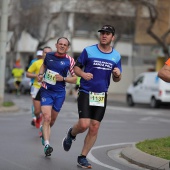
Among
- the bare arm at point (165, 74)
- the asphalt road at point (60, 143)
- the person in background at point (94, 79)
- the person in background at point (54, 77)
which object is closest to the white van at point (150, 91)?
the asphalt road at point (60, 143)

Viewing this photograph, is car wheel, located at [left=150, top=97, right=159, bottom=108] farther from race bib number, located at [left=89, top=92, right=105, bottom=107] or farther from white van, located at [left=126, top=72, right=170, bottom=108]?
race bib number, located at [left=89, top=92, right=105, bottom=107]

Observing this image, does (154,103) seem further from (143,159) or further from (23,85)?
(143,159)

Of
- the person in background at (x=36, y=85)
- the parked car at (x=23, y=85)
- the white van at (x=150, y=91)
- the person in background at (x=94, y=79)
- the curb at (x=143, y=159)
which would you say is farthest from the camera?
the parked car at (x=23, y=85)

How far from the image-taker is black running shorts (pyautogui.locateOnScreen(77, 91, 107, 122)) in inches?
352

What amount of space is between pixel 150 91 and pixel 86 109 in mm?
19331

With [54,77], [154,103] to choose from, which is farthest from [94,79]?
[154,103]

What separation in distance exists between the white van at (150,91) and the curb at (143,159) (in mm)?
15374

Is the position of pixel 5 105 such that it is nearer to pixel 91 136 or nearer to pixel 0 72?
pixel 0 72

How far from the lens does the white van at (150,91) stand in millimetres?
27047

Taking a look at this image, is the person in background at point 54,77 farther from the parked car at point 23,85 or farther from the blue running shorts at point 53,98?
the parked car at point 23,85

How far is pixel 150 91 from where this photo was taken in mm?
28031

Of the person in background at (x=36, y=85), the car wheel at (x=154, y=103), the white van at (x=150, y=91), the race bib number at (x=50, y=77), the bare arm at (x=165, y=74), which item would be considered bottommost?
the car wheel at (x=154, y=103)

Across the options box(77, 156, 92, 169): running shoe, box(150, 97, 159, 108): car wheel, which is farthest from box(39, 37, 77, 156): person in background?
box(150, 97, 159, 108): car wheel

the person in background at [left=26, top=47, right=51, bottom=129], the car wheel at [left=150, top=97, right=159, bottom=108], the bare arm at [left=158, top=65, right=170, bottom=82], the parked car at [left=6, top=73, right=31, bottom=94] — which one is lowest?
the parked car at [left=6, top=73, right=31, bottom=94]
